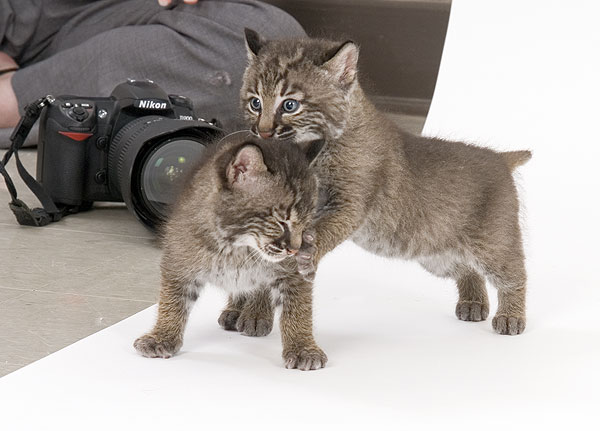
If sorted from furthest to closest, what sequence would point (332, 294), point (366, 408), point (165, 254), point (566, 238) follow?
point (566, 238) < point (332, 294) < point (165, 254) < point (366, 408)

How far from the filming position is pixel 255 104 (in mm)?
A: 2605

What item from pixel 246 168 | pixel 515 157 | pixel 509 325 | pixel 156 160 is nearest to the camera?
pixel 246 168

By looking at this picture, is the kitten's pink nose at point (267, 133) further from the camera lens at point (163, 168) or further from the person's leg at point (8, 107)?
the person's leg at point (8, 107)

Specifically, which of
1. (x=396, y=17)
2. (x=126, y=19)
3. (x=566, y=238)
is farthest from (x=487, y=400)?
(x=396, y=17)

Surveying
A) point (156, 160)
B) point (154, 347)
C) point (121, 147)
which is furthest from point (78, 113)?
point (154, 347)

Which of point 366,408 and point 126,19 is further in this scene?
point 126,19

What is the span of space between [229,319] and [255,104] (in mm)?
668

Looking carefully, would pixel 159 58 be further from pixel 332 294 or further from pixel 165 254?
pixel 165 254

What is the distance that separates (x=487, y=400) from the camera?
7.38ft

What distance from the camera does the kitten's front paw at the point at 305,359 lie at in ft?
7.88

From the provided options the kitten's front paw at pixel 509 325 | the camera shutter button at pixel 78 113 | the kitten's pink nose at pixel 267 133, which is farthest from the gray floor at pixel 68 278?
the kitten's front paw at pixel 509 325

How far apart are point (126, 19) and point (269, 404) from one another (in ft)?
13.7

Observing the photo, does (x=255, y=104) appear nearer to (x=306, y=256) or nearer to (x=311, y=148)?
(x=311, y=148)

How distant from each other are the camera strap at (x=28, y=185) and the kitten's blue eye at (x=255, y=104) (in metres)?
1.60
